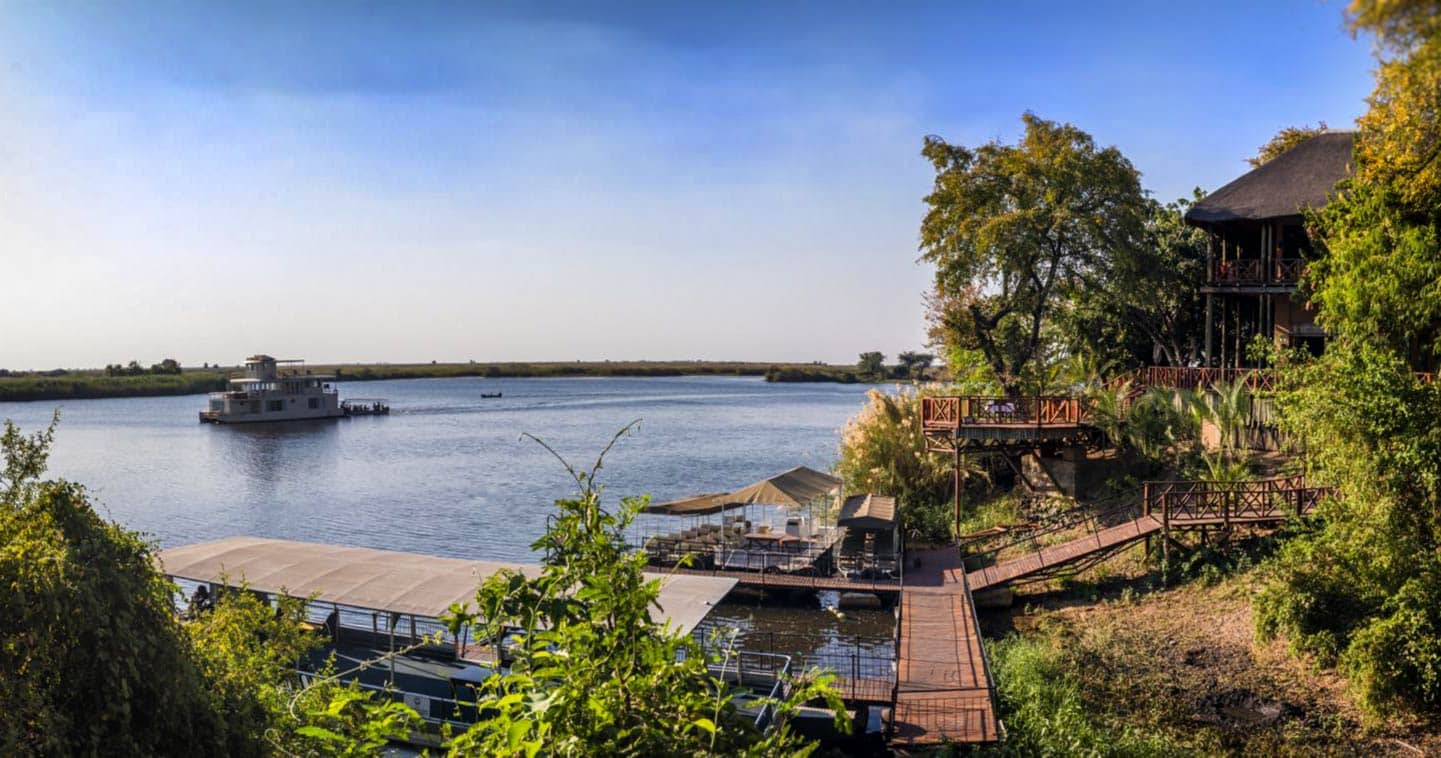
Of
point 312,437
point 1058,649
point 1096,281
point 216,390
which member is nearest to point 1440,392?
point 1058,649

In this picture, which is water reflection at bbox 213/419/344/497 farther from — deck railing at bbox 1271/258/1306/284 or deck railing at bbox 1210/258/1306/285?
deck railing at bbox 1271/258/1306/284

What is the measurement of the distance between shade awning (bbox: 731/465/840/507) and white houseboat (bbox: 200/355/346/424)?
253ft

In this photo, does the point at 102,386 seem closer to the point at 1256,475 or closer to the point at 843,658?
the point at 843,658

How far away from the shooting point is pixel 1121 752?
471 inches

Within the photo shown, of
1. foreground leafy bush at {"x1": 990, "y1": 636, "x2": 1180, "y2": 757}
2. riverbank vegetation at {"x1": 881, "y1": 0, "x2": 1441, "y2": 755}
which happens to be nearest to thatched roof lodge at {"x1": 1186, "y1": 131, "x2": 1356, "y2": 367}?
riverbank vegetation at {"x1": 881, "y1": 0, "x2": 1441, "y2": 755}

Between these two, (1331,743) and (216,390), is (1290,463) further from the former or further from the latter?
(216,390)

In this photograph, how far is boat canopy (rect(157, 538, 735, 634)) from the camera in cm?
1617

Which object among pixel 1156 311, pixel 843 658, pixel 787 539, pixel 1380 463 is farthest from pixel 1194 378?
pixel 843 658

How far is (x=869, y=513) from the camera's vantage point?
22375 millimetres

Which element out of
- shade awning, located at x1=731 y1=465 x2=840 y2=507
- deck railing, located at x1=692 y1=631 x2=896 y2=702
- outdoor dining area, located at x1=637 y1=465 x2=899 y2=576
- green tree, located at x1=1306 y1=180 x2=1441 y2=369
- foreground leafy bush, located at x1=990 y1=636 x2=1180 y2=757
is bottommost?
deck railing, located at x1=692 y1=631 x2=896 y2=702

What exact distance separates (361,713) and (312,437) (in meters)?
78.9

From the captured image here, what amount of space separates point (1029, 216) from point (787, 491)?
10.7m

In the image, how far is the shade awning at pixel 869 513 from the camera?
2202 centimetres

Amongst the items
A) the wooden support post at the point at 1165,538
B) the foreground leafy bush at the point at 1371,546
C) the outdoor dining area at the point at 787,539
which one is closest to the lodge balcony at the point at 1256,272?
the wooden support post at the point at 1165,538
